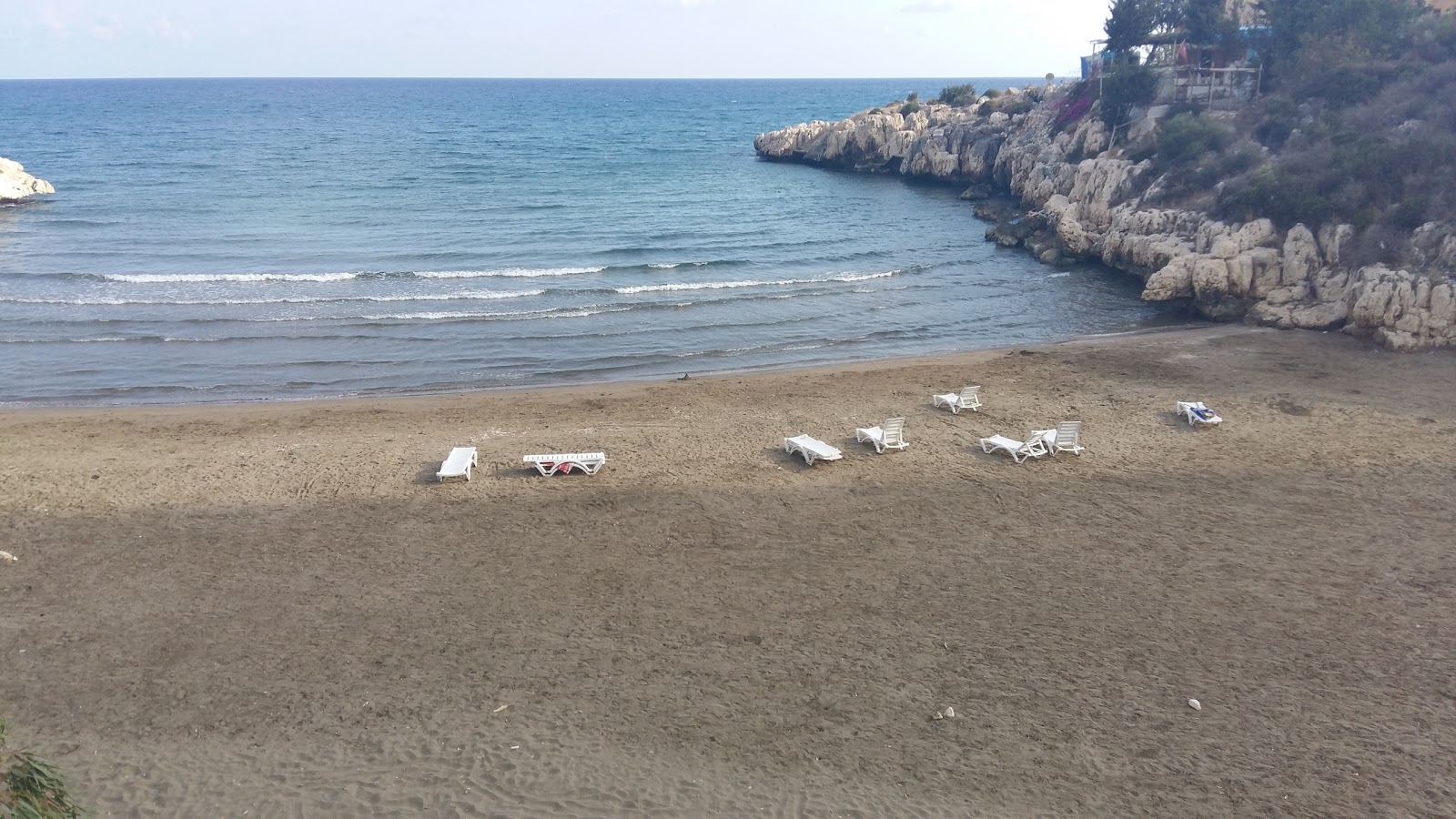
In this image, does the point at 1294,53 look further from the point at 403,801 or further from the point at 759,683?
the point at 403,801

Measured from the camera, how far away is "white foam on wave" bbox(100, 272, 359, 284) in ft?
112

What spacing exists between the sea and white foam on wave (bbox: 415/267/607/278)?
0.63ft

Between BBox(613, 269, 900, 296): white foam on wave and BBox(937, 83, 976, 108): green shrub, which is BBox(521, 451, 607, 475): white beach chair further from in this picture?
BBox(937, 83, 976, 108): green shrub

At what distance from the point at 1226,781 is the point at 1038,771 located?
6.52 ft

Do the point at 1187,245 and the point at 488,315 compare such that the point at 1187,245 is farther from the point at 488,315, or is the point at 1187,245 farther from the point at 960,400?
the point at 488,315

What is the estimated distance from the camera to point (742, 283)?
35281mm

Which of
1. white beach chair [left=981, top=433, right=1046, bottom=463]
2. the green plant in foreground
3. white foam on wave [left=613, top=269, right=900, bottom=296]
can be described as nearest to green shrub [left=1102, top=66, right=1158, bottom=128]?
white foam on wave [left=613, top=269, right=900, bottom=296]

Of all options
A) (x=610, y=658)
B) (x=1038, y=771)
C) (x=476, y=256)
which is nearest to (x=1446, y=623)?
(x=1038, y=771)

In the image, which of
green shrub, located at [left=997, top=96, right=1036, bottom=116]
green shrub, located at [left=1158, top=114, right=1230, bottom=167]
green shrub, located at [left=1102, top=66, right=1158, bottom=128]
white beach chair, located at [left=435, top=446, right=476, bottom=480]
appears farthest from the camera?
green shrub, located at [left=997, top=96, right=1036, bottom=116]

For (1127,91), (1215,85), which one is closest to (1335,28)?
(1215,85)

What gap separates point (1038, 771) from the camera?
10469mm

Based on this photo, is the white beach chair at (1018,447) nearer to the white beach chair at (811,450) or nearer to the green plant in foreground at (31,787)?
the white beach chair at (811,450)

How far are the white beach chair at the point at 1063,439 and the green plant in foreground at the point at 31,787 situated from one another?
16.4 m

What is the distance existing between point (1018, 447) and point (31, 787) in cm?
1609
